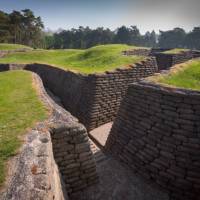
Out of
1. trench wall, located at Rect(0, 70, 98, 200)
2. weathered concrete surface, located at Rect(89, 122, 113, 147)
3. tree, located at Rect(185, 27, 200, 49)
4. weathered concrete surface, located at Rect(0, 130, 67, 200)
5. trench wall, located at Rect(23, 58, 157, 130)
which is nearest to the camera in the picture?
weathered concrete surface, located at Rect(0, 130, 67, 200)

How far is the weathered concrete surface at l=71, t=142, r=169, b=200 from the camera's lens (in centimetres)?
527

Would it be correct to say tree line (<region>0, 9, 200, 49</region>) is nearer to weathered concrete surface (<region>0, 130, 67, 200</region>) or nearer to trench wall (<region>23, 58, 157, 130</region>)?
trench wall (<region>23, 58, 157, 130</region>)

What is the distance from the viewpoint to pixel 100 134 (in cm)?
861

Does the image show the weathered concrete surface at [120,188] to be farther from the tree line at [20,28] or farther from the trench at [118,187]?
the tree line at [20,28]

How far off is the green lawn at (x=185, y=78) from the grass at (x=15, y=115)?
360 cm

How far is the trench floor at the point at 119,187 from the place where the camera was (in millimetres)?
5266

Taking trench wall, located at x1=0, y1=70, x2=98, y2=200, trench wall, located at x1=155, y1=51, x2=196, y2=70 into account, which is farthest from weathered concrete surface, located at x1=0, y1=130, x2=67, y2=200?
trench wall, located at x1=155, y1=51, x2=196, y2=70

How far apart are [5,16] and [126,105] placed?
3993cm

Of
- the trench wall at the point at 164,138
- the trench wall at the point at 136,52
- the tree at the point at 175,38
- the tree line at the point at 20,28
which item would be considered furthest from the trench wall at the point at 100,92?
the tree at the point at 175,38

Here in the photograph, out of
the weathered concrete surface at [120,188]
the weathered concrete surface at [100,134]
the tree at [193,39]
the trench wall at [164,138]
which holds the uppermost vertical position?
the tree at [193,39]

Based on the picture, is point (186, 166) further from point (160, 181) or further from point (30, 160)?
point (30, 160)

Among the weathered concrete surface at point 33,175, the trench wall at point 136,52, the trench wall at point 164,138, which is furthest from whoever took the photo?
the trench wall at point 136,52

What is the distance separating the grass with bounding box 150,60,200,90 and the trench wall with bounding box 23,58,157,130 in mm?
2629

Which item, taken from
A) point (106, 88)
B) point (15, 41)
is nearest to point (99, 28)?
point (15, 41)
